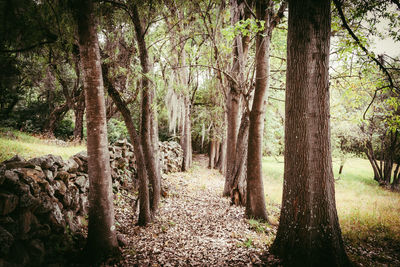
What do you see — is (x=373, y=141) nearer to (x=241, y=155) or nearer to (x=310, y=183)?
(x=241, y=155)

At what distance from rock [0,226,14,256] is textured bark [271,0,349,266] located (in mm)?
3940

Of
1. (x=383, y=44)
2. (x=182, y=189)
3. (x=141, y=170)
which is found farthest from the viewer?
(x=182, y=189)

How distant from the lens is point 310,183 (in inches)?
121

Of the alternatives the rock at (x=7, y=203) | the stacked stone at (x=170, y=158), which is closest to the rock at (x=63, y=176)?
the rock at (x=7, y=203)

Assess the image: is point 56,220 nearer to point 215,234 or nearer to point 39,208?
point 39,208

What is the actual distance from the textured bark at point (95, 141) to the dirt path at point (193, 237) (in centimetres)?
62

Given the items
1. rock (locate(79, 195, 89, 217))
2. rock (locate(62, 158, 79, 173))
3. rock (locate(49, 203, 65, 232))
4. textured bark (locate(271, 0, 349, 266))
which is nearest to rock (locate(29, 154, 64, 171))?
rock (locate(62, 158, 79, 173))

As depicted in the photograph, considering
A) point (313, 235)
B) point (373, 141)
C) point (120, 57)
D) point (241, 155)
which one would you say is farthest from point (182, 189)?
point (373, 141)

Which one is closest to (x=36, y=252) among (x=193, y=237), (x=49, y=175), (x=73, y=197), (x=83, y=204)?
(x=49, y=175)

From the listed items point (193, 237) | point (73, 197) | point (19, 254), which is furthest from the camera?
point (193, 237)

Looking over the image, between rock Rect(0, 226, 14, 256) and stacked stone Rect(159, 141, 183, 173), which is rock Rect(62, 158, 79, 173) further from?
stacked stone Rect(159, 141, 183, 173)

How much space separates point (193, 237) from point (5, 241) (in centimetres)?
341

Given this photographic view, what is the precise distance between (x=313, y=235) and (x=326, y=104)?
2.07m

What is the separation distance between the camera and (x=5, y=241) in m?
2.47
